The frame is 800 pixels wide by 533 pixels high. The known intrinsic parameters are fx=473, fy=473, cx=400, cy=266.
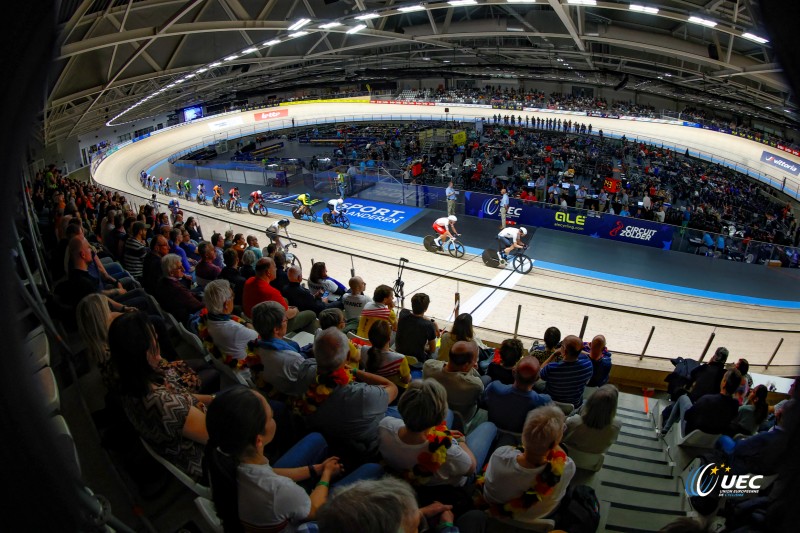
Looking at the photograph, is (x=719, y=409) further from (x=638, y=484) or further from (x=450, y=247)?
(x=450, y=247)

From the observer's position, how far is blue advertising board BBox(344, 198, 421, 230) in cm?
1789

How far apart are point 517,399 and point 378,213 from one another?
53.4 feet

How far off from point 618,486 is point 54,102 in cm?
1621

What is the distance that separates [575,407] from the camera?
13.6 ft

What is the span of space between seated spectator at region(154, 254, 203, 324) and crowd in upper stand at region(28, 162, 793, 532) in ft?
0.18

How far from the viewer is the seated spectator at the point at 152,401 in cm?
246

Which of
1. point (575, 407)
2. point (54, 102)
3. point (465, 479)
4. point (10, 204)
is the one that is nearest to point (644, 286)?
point (575, 407)

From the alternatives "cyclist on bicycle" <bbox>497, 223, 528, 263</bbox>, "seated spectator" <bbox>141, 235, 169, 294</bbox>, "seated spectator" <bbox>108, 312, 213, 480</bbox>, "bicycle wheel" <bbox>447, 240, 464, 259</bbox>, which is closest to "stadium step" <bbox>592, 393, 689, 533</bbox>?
"seated spectator" <bbox>108, 312, 213, 480</bbox>

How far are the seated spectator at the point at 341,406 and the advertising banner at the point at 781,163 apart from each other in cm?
2601

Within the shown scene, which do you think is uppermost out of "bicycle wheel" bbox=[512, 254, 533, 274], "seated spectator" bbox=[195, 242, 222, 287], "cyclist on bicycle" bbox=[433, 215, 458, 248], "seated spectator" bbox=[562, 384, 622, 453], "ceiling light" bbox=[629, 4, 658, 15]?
"ceiling light" bbox=[629, 4, 658, 15]

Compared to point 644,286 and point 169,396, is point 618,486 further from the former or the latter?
point 644,286

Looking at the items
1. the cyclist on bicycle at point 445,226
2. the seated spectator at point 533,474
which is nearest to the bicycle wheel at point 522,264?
the cyclist on bicycle at point 445,226

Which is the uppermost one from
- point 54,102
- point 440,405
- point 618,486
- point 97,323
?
point 54,102

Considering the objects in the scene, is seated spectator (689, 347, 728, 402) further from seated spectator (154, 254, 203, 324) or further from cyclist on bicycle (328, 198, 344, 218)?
cyclist on bicycle (328, 198, 344, 218)
